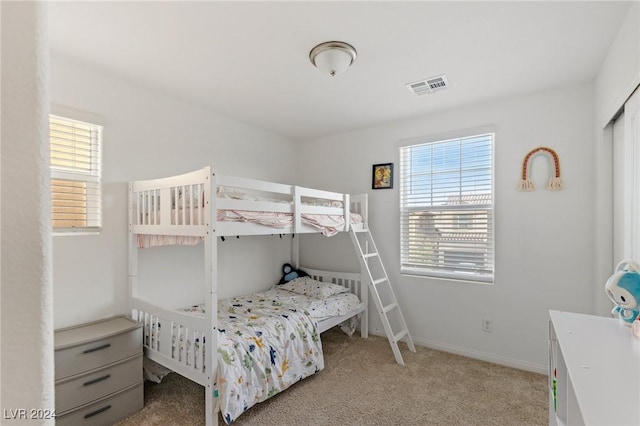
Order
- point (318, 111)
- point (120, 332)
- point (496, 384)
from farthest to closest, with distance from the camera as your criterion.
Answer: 1. point (318, 111)
2. point (496, 384)
3. point (120, 332)

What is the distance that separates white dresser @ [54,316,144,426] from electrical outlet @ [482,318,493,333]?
2.84 meters

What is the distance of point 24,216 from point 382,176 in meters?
3.31

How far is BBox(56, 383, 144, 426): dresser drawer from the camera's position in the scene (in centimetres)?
183

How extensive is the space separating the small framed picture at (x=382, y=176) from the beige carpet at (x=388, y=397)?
1.76 m

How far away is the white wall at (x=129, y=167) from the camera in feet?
6.98

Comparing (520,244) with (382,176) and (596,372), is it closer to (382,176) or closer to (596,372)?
(382,176)

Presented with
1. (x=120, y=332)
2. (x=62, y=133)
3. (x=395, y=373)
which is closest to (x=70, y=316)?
(x=120, y=332)

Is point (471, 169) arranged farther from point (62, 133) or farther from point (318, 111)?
point (62, 133)

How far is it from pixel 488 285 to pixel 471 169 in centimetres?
110

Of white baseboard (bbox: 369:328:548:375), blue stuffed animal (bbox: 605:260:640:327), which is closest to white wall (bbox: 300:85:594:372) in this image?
white baseboard (bbox: 369:328:548:375)

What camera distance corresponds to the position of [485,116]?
2.88 metres

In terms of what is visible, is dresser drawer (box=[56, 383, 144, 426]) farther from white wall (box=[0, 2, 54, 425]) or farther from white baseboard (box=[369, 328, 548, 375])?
white baseboard (box=[369, 328, 548, 375])

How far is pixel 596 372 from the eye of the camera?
36.0 inches

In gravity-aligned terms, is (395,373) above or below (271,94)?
below
